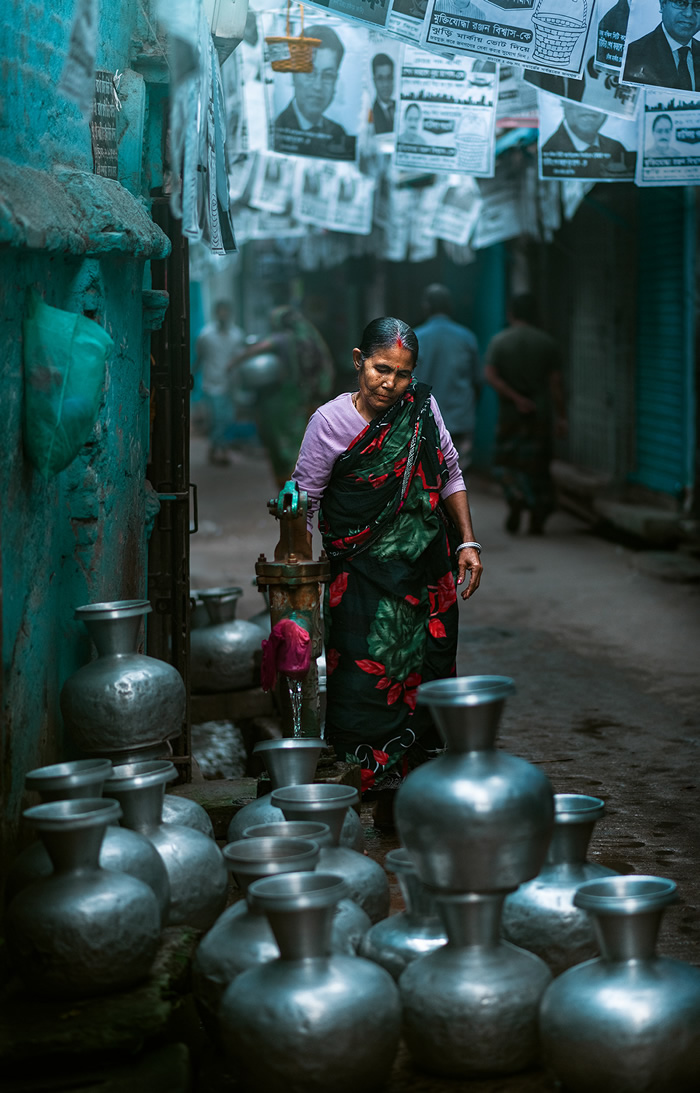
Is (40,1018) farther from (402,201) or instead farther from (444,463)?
(402,201)

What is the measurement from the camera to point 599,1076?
8.50 ft

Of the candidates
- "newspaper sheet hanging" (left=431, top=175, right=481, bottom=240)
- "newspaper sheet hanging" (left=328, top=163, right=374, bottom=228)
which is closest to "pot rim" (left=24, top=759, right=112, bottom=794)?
"newspaper sheet hanging" (left=328, top=163, right=374, bottom=228)

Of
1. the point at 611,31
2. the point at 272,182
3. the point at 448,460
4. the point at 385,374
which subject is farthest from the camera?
the point at 272,182

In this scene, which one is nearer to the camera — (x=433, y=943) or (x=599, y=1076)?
(x=599, y=1076)

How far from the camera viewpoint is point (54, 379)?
3.41m

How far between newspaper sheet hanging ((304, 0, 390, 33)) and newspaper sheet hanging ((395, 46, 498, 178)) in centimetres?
202

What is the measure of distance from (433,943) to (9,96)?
222 cm

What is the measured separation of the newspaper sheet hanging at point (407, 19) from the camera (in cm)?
451

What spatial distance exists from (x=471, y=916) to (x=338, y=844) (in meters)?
0.59

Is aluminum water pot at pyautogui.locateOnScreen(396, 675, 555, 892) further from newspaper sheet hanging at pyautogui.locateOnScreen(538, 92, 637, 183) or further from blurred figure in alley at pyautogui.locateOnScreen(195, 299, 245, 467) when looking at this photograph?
blurred figure in alley at pyautogui.locateOnScreen(195, 299, 245, 467)

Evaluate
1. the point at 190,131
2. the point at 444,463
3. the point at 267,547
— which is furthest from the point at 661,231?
the point at 190,131

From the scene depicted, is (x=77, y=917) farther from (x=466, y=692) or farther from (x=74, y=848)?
(x=466, y=692)

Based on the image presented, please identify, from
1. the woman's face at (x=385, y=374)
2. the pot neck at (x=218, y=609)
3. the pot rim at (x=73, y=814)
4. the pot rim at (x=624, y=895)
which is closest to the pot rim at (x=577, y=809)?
the pot rim at (x=624, y=895)

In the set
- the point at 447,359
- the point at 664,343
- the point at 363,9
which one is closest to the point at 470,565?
the point at 363,9
